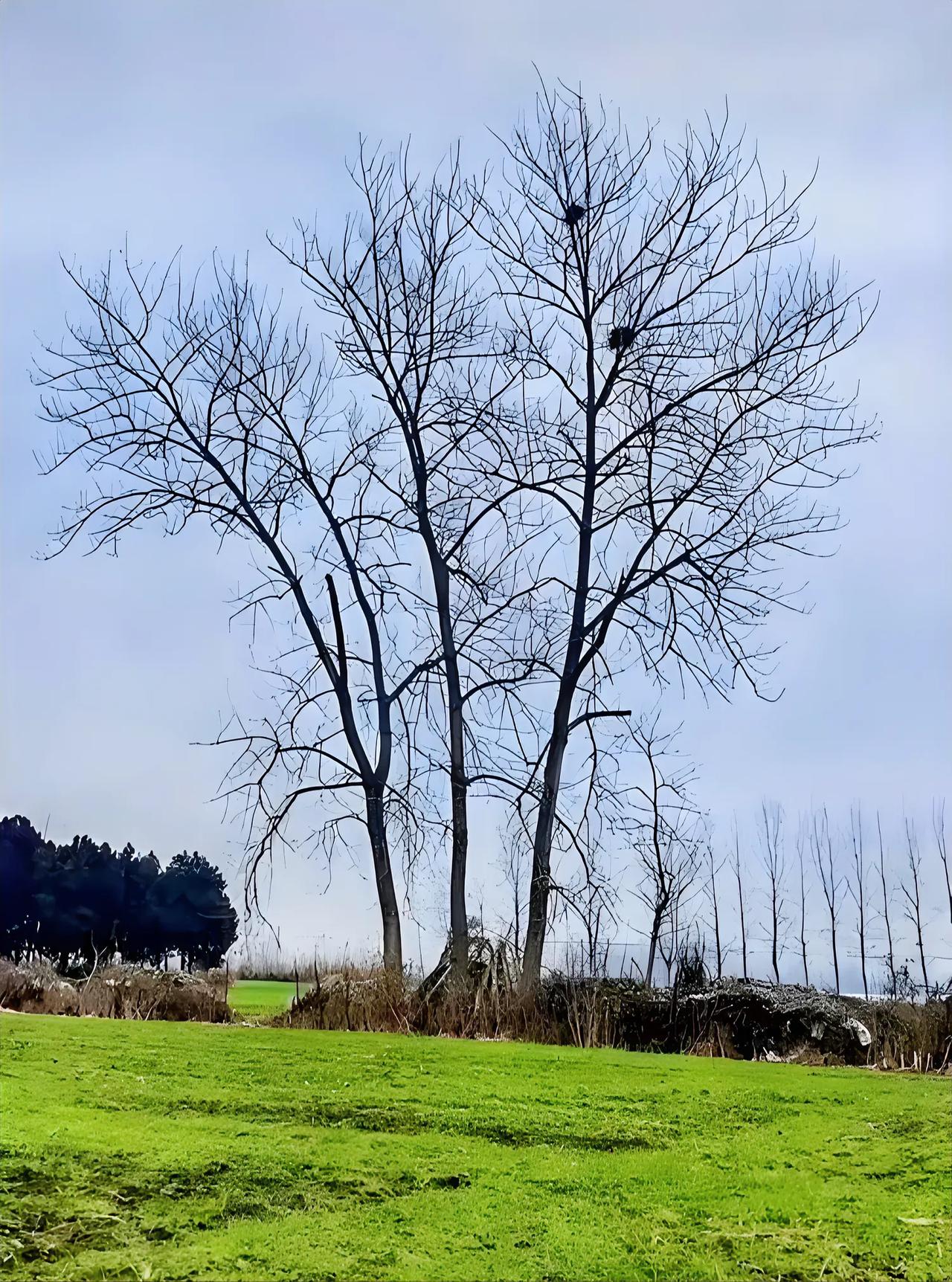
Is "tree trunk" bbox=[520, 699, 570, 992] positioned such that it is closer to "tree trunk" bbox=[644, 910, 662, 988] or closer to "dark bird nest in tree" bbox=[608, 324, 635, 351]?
"tree trunk" bbox=[644, 910, 662, 988]

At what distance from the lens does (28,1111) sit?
1782 millimetres

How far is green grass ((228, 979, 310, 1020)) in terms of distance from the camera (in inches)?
124

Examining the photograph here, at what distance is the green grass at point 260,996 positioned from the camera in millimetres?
3141

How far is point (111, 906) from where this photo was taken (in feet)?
10.8

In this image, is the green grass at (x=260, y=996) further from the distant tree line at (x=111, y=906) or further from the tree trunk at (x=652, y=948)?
the tree trunk at (x=652, y=948)

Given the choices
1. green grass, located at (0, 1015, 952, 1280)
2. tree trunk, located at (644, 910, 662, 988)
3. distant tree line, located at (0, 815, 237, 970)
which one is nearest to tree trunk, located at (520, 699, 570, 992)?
tree trunk, located at (644, 910, 662, 988)

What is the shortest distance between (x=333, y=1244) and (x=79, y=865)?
6.90 ft

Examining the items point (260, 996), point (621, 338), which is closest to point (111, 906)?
point (260, 996)

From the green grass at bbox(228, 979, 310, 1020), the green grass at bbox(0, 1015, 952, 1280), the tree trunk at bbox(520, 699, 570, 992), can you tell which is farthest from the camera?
the tree trunk at bbox(520, 699, 570, 992)

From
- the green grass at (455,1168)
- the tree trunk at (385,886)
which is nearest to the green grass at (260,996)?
the tree trunk at (385,886)

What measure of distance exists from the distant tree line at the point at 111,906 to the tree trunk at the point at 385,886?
0.52 meters

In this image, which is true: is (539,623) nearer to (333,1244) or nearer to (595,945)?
(595,945)

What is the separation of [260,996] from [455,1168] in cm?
A: 179

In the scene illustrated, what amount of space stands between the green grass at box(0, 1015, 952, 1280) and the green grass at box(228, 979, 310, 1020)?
0.95m
